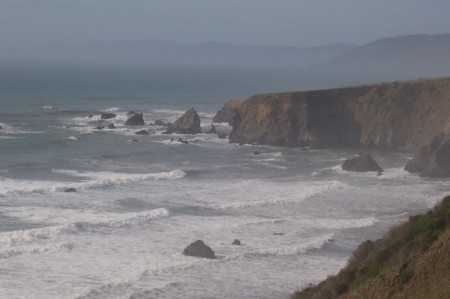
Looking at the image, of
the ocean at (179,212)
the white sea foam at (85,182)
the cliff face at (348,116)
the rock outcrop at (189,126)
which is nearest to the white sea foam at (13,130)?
the ocean at (179,212)

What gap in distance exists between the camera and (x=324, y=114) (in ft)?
213

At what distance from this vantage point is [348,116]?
64.9 m

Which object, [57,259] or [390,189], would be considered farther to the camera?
[390,189]

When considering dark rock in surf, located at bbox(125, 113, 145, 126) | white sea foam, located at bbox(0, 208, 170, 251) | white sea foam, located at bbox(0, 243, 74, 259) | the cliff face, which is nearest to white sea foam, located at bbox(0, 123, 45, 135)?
dark rock in surf, located at bbox(125, 113, 145, 126)

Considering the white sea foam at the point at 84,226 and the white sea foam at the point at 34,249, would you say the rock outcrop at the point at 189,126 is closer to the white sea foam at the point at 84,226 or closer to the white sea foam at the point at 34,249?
the white sea foam at the point at 84,226

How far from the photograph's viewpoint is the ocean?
88.5 ft

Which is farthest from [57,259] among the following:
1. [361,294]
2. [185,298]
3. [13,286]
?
[361,294]

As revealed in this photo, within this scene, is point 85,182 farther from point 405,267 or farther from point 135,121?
point 135,121

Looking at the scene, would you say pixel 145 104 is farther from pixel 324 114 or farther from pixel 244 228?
pixel 244 228

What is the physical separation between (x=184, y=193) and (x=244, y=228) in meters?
8.74

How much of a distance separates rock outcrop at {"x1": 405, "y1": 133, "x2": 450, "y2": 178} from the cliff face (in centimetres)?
1022

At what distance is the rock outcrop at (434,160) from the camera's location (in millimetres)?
48250

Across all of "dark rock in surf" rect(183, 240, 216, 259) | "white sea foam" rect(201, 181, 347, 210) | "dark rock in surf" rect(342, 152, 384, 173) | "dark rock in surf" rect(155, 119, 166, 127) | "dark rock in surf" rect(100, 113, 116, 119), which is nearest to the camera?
"dark rock in surf" rect(183, 240, 216, 259)

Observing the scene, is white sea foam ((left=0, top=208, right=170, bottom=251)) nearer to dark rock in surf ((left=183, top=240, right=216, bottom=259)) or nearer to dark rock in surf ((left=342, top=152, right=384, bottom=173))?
dark rock in surf ((left=183, top=240, right=216, bottom=259))
